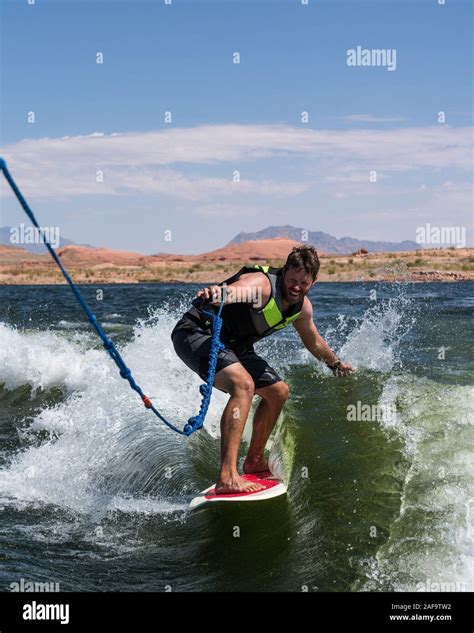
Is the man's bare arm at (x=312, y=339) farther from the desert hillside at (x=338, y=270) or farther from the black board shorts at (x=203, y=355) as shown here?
the desert hillside at (x=338, y=270)

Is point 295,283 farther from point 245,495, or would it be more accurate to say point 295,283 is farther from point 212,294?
point 245,495

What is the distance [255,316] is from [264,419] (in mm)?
911

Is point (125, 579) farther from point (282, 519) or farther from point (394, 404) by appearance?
point (394, 404)

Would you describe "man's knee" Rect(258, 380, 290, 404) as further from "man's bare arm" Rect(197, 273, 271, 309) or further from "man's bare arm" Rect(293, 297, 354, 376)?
"man's bare arm" Rect(197, 273, 271, 309)

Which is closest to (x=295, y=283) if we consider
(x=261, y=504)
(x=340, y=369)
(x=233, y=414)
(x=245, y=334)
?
(x=245, y=334)

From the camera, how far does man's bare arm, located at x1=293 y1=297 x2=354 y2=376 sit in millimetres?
6524

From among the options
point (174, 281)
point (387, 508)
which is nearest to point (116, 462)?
point (387, 508)

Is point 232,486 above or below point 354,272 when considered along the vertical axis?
below

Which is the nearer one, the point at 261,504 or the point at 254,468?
the point at 261,504

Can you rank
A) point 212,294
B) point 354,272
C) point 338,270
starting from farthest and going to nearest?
point 338,270 → point 354,272 → point 212,294

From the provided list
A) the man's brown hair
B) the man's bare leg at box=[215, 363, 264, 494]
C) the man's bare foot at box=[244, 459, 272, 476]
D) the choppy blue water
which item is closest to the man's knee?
the man's bare leg at box=[215, 363, 264, 494]

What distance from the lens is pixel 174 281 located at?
5944 centimetres

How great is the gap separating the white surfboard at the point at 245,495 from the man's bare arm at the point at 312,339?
3.69 ft

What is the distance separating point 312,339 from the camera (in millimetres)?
6754
